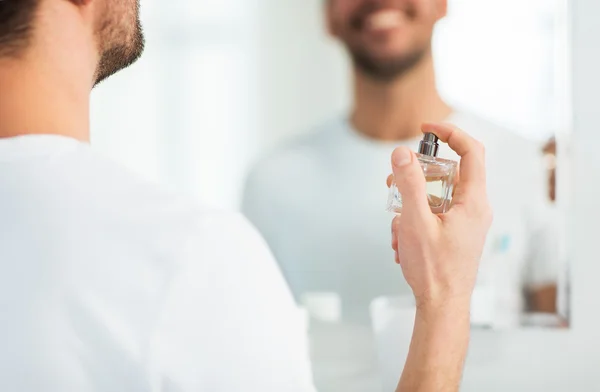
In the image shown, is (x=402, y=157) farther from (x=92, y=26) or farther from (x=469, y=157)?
(x=92, y=26)

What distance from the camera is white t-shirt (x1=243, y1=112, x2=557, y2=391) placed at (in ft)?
4.16

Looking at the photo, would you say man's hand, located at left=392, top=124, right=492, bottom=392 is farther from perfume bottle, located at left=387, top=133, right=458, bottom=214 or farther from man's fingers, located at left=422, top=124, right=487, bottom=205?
perfume bottle, located at left=387, top=133, right=458, bottom=214

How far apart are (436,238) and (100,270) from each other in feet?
1.16

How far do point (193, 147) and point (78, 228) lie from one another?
27.6 inches

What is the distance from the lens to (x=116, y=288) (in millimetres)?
639

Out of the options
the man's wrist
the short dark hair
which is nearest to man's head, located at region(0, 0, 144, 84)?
the short dark hair

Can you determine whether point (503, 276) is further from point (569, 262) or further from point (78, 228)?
point (78, 228)

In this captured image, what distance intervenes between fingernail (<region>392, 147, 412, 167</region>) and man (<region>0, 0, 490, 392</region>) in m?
0.01

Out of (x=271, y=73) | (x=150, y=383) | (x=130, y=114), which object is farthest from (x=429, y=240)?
(x=130, y=114)

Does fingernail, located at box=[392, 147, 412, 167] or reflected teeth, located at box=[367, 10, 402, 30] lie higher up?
reflected teeth, located at box=[367, 10, 402, 30]

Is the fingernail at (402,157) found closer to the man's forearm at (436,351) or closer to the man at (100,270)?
the man at (100,270)

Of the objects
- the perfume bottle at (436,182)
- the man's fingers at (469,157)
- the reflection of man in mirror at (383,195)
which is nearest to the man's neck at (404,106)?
the reflection of man in mirror at (383,195)

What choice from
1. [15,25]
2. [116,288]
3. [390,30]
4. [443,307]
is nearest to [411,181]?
[443,307]

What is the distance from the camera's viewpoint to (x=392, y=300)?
127 cm
